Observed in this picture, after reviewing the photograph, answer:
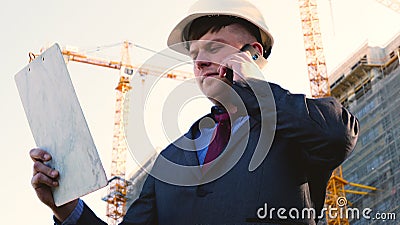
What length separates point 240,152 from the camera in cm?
185

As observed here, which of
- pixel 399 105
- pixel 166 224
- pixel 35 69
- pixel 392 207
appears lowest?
pixel 166 224

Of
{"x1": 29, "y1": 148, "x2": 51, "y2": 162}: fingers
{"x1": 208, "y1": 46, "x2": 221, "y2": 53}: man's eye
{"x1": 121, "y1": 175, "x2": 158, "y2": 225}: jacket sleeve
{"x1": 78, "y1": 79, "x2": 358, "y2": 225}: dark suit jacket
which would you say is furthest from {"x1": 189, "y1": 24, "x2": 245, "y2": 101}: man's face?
{"x1": 29, "y1": 148, "x2": 51, "y2": 162}: fingers

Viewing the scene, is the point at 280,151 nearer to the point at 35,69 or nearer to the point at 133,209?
the point at 133,209

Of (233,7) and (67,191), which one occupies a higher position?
(233,7)

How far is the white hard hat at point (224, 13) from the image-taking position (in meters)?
2.01

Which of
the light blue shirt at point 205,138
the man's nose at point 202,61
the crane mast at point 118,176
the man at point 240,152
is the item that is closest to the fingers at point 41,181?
the man at point 240,152

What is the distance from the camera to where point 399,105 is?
32625mm

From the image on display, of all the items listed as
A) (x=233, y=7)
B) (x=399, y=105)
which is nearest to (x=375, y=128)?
(x=399, y=105)

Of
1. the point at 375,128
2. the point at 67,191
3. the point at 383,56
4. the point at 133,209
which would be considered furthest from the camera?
the point at 383,56

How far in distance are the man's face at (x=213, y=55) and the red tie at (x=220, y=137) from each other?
0.24 feet

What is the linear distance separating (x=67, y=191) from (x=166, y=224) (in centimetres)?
32

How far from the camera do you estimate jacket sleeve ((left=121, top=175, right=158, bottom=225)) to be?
77.6 inches

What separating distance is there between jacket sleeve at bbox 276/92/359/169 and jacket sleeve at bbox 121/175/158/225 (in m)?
0.46

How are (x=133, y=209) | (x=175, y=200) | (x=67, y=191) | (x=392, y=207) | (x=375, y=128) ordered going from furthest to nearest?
1. (x=375, y=128)
2. (x=392, y=207)
3. (x=133, y=209)
4. (x=175, y=200)
5. (x=67, y=191)
